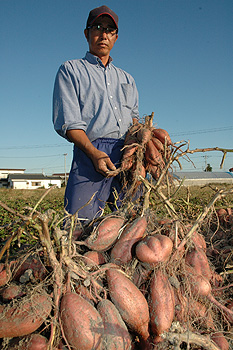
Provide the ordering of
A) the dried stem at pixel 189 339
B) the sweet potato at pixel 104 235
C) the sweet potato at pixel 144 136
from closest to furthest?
the dried stem at pixel 189 339
the sweet potato at pixel 104 235
the sweet potato at pixel 144 136

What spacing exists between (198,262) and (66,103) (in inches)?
65.5

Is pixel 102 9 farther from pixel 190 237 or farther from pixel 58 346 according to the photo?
pixel 58 346

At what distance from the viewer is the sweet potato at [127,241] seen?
1544mm

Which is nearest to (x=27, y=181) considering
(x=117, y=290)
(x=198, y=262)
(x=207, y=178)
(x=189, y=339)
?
(x=207, y=178)

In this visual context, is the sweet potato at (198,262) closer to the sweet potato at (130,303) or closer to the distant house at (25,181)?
the sweet potato at (130,303)

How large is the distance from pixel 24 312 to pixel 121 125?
1.85 meters

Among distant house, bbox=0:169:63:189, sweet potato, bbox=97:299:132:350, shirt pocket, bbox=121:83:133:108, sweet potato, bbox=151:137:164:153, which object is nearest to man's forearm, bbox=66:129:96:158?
sweet potato, bbox=151:137:164:153

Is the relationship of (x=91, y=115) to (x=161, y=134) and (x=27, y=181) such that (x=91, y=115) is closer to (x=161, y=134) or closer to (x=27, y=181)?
(x=161, y=134)

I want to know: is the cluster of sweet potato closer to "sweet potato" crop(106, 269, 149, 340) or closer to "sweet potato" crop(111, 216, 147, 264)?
"sweet potato" crop(111, 216, 147, 264)

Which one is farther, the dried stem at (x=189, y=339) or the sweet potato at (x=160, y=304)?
the sweet potato at (x=160, y=304)

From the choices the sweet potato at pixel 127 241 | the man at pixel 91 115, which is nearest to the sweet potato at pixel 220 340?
the sweet potato at pixel 127 241

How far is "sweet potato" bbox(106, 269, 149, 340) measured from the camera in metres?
1.34

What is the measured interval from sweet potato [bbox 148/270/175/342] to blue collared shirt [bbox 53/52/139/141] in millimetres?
1463

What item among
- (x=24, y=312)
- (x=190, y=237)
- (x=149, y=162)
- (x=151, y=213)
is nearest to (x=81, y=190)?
(x=149, y=162)
